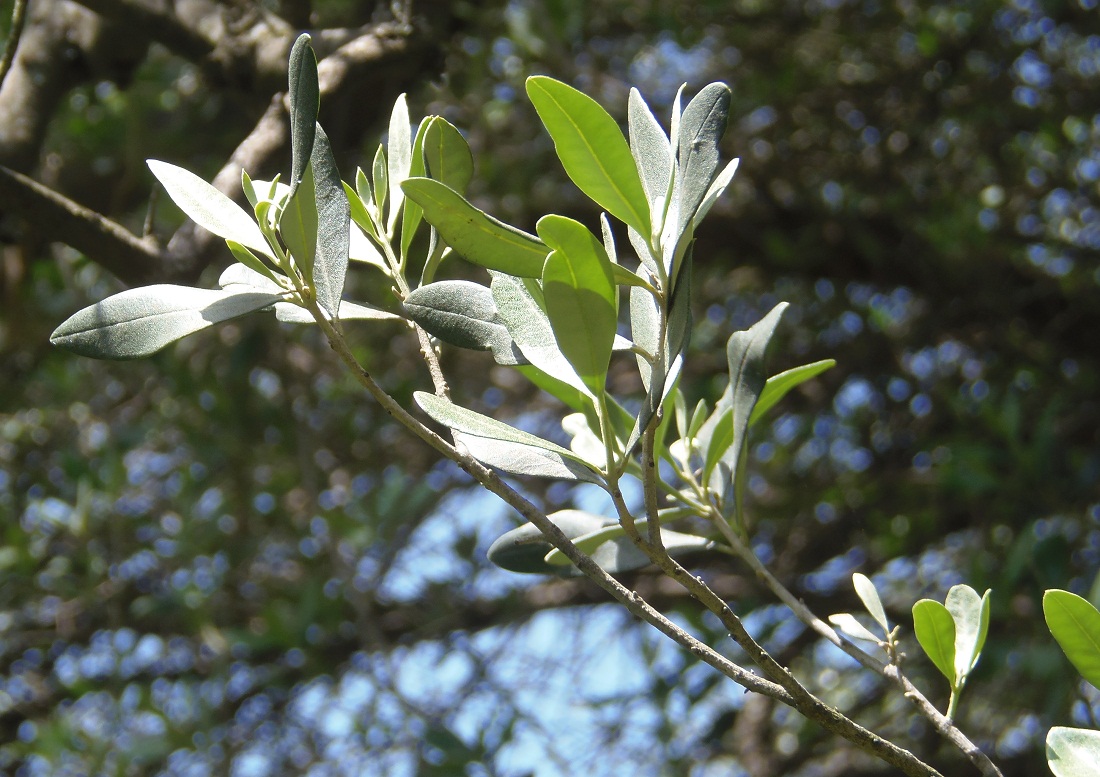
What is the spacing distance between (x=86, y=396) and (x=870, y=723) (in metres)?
2.05

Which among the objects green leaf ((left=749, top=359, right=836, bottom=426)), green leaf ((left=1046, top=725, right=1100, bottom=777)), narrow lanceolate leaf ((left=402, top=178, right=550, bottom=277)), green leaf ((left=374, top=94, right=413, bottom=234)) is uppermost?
narrow lanceolate leaf ((left=402, top=178, right=550, bottom=277))

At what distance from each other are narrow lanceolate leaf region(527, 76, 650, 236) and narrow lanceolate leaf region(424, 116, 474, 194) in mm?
187

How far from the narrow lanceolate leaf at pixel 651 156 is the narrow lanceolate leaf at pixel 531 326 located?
0.09 metres

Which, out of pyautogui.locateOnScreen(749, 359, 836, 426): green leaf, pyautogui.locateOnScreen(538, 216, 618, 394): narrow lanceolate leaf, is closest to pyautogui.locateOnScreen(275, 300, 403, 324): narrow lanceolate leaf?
pyautogui.locateOnScreen(538, 216, 618, 394): narrow lanceolate leaf

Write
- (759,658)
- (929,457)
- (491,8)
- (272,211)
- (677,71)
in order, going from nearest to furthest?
(759,658), (272,211), (491,8), (929,457), (677,71)

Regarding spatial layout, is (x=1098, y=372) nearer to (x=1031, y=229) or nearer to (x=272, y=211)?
(x=1031, y=229)

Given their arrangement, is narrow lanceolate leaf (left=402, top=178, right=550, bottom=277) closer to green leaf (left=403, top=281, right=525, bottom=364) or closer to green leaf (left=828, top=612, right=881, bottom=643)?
green leaf (left=403, top=281, right=525, bottom=364)

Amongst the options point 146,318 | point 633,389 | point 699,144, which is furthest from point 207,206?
point 633,389

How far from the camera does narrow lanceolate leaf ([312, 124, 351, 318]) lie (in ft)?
2.05

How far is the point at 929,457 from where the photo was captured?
2.49 meters

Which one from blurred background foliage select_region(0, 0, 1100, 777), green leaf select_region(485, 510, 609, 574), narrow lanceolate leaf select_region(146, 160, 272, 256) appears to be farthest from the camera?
blurred background foliage select_region(0, 0, 1100, 777)

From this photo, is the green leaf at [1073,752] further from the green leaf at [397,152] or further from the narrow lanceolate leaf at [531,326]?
the green leaf at [397,152]

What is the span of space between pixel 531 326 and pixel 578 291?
0.08 m

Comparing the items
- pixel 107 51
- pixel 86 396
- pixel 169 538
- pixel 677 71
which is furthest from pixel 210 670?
pixel 677 71
